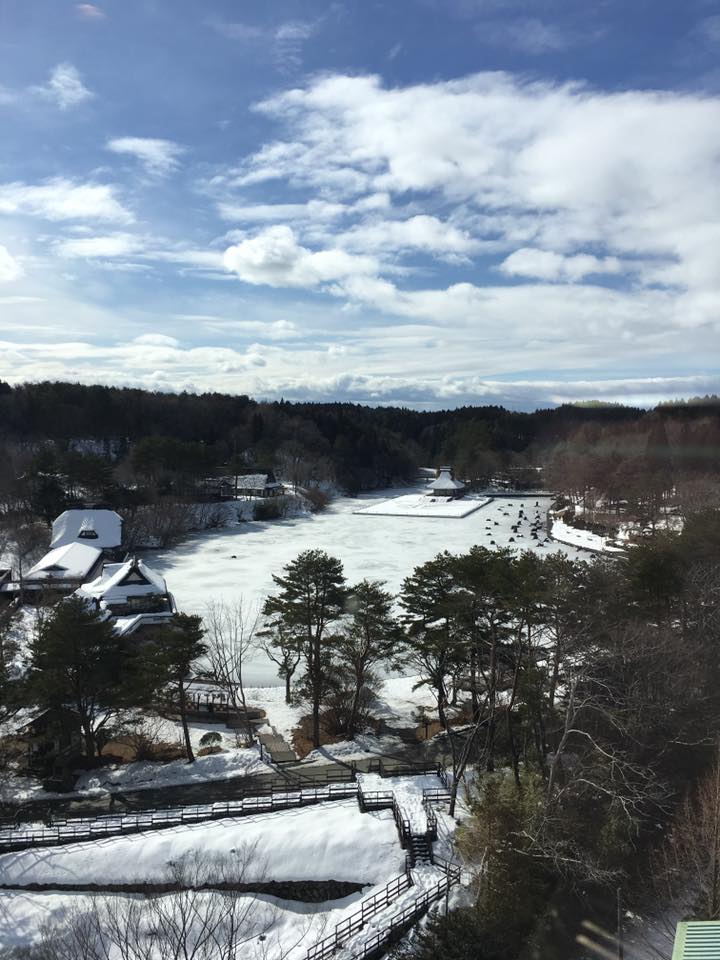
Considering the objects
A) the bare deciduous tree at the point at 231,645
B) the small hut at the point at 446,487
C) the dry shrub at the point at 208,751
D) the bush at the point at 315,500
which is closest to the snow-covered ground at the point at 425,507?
the small hut at the point at 446,487

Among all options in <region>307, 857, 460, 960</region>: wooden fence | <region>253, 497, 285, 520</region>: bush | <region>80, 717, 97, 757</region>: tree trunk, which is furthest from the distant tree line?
<region>307, 857, 460, 960</region>: wooden fence

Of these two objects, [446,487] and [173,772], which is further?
[446,487]

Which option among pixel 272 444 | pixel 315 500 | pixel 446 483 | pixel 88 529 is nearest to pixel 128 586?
pixel 88 529

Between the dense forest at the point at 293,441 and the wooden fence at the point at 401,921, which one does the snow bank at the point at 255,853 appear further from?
the dense forest at the point at 293,441

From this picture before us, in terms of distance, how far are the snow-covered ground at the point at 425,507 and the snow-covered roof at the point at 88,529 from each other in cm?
3082

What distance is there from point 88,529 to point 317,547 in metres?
17.4

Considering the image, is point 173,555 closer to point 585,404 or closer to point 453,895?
point 453,895

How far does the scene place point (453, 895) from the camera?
36.2ft

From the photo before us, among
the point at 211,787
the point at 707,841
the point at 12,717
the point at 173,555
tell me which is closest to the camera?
the point at 707,841

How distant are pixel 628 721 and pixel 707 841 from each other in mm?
3846

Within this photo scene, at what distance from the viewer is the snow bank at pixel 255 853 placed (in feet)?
39.2

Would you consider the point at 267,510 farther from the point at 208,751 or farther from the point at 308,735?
the point at 208,751

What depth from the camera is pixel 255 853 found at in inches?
481

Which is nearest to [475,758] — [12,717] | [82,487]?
[12,717]
